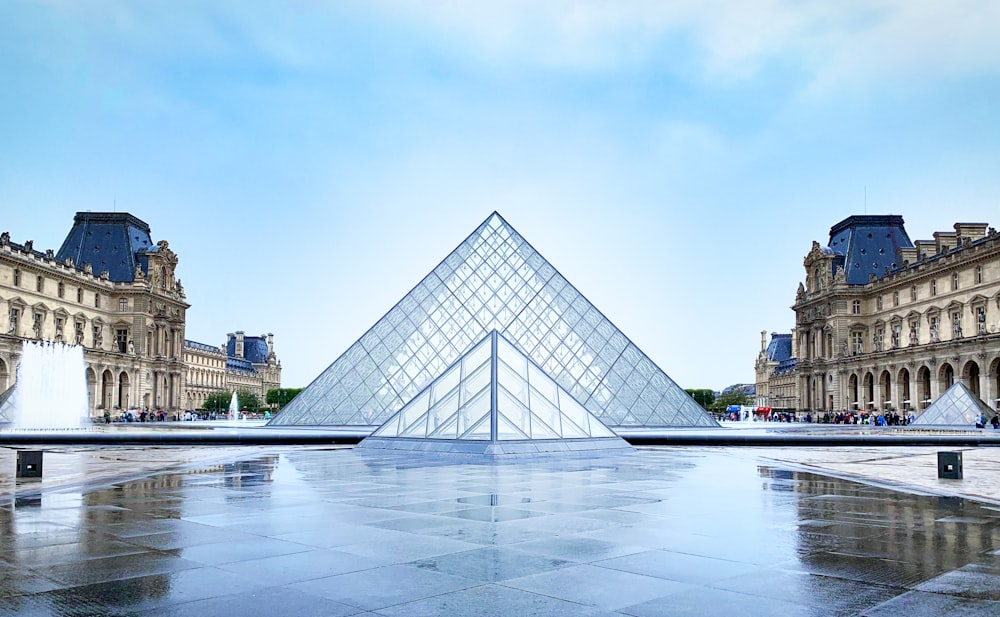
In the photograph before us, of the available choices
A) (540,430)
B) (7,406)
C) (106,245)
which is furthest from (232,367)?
(540,430)

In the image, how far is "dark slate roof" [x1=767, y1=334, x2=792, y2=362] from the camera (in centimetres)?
12550

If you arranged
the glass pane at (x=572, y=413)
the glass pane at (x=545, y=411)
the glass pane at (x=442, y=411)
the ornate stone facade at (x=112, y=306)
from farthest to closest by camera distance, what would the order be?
Result: the ornate stone facade at (x=112, y=306)
the glass pane at (x=572, y=413)
the glass pane at (x=545, y=411)
the glass pane at (x=442, y=411)

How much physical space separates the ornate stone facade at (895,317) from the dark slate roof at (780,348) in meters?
52.0

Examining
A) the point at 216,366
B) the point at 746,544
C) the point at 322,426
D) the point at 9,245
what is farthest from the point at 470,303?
the point at 216,366

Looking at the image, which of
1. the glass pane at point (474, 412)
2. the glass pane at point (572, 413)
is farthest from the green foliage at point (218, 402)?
the glass pane at point (474, 412)

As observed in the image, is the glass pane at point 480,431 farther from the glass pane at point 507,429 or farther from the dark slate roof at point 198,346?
the dark slate roof at point 198,346

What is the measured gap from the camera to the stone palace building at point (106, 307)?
5172cm

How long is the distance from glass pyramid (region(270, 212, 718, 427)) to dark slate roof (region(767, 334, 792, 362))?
9902cm

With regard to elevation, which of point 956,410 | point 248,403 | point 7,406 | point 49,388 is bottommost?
point 248,403

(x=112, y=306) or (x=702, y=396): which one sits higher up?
(x=112, y=306)

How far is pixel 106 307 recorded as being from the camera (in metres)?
64.7

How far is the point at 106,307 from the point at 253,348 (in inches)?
2652

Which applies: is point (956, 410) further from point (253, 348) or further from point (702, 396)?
point (253, 348)

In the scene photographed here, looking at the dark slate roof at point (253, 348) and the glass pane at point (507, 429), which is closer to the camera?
the glass pane at point (507, 429)
